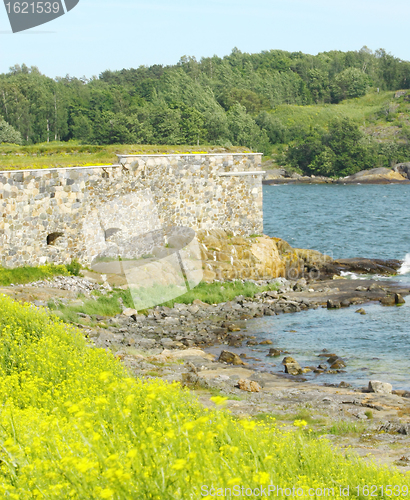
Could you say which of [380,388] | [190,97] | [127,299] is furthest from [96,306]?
[190,97]

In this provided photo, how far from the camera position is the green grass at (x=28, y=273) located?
1638 cm

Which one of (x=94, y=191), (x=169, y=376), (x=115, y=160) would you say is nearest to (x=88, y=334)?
(x=169, y=376)

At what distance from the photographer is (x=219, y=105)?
89125 millimetres

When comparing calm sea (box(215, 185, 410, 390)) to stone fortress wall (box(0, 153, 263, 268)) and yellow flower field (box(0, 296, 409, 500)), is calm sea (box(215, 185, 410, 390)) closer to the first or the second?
stone fortress wall (box(0, 153, 263, 268))

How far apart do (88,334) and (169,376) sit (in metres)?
3.04

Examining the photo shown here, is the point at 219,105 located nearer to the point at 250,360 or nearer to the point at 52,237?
the point at 52,237

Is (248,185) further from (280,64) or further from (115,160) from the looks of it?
(280,64)

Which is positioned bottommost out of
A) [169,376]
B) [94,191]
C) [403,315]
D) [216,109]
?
[403,315]

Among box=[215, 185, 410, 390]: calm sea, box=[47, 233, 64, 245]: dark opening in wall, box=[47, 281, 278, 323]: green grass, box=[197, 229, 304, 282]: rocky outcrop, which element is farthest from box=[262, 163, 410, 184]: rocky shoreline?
box=[47, 233, 64, 245]: dark opening in wall

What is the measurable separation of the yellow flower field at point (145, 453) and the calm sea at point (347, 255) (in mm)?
7662

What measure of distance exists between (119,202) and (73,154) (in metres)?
4.10

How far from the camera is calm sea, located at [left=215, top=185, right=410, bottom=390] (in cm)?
1461

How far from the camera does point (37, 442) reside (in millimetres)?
4223

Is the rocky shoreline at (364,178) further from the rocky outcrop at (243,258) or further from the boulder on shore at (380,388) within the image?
the boulder on shore at (380,388)
